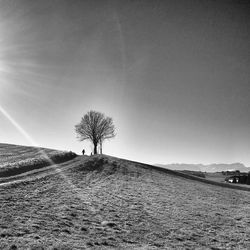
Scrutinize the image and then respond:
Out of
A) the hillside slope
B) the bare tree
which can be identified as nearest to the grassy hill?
the hillside slope

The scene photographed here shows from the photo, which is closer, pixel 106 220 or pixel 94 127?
pixel 106 220

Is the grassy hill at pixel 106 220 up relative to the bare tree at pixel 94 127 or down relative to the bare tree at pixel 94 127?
down

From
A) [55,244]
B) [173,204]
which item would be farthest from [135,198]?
[55,244]

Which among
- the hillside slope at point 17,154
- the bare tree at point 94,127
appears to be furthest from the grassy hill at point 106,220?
the bare tree at point 94,127

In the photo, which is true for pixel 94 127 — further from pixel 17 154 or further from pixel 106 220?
pixel 106 220

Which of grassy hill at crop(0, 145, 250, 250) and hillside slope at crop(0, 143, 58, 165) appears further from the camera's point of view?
hillside slope at crop(0, 143, 58, 165)

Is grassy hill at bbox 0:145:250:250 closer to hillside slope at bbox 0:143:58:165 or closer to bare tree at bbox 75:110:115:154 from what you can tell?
hillside slope at bbox 0:143:58:165

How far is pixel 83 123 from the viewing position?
74.1 metres

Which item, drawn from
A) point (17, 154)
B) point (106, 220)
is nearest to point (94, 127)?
point (17, 154)

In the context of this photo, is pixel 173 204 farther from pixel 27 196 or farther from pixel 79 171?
pixel 79 171

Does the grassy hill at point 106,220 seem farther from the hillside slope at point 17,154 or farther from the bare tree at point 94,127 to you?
the bare tree at point 94,127

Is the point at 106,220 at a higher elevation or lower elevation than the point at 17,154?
lower

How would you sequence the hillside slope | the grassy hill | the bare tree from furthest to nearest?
the bare tree
the hillside slope
the grassy hill

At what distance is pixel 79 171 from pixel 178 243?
949 inches
